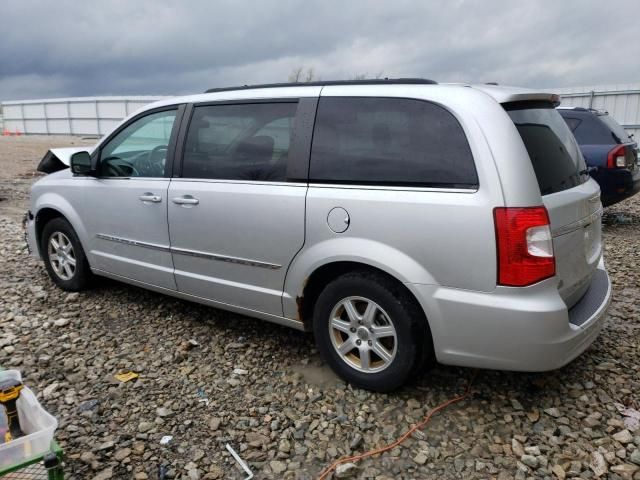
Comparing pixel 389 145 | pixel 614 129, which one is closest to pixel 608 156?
Result: pixel 614 129

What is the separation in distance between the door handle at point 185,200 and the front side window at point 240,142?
0.53 feet

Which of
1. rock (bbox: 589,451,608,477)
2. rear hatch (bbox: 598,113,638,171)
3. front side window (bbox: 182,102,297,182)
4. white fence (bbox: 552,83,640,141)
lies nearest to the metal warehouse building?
white fence (bbox: 552,83,640,141)

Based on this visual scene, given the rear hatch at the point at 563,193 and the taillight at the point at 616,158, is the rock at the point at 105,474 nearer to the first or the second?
the rear hatch at the point at 563,193

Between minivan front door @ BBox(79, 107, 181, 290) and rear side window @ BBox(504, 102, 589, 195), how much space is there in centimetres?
244

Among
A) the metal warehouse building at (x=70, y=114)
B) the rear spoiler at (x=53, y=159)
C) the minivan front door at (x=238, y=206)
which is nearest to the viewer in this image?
the minivan front door at (x=238, y=206)

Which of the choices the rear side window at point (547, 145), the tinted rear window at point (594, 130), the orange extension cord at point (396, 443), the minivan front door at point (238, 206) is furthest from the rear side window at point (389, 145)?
the tinted rear window at point (594, 130)

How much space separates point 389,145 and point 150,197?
75.9 inches

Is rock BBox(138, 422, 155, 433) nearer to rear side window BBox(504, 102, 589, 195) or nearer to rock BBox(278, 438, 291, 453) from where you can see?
rock BBox(278, 438, 291, 453)

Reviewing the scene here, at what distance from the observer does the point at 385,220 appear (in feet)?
9.25

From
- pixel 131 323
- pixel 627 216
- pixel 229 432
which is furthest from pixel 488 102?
pixel 627 216

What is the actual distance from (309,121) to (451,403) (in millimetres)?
1888

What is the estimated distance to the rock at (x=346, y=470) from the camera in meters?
2.54

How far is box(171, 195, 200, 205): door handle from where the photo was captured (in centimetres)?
365

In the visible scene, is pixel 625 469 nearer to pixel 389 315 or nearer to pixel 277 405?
pixel 389 315
